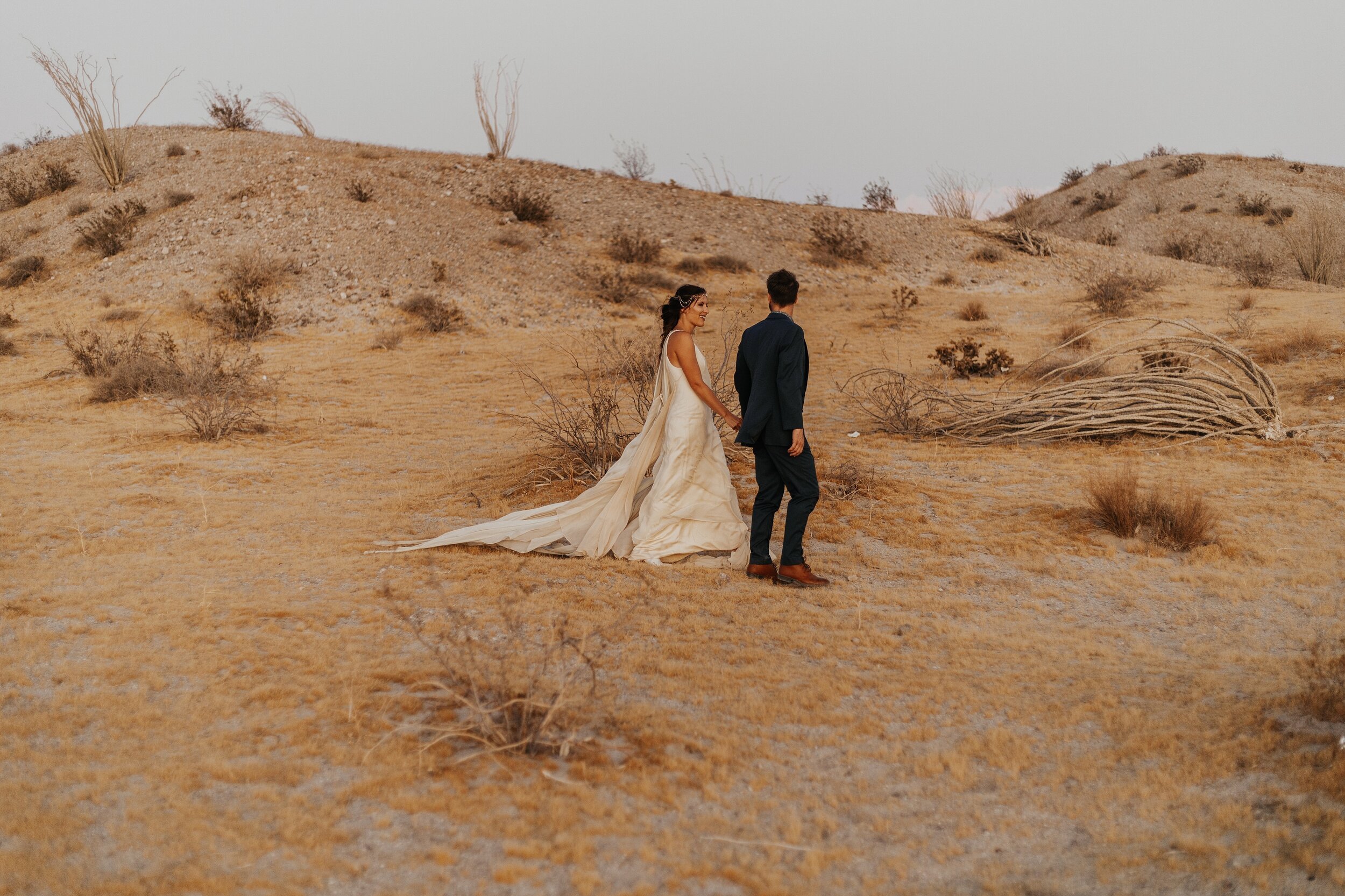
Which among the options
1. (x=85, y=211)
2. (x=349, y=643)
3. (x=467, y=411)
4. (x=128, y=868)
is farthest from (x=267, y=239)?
(x=128, y=868)

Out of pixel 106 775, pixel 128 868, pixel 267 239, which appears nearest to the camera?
pixel 128 868

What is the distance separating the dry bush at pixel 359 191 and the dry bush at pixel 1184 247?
22965 millimetres

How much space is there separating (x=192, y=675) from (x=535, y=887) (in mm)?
1915

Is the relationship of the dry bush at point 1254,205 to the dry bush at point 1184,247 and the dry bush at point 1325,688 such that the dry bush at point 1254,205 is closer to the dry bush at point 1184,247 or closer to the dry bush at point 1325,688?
the dry bush at point 1184,247

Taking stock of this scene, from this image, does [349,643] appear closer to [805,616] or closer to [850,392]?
[805,616]

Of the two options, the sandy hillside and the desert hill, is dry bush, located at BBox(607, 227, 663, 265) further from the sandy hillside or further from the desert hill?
the desert hill

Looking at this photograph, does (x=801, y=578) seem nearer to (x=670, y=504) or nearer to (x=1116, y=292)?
(x=670, y=504)

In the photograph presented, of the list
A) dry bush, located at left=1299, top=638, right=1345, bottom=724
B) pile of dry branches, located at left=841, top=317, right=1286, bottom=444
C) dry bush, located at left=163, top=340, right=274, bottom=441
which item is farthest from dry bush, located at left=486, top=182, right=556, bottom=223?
dry bush, located at left=1299, top=638, right=1345, bottom=724

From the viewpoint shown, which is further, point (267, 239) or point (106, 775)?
point (267, 239)

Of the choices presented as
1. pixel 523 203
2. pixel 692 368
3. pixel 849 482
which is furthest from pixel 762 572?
pixel 523 203

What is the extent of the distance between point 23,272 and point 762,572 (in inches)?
723

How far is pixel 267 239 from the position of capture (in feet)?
57.9

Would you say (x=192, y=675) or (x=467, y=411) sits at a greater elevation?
(x=467, y=411)

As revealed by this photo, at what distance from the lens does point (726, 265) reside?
1989 cm
